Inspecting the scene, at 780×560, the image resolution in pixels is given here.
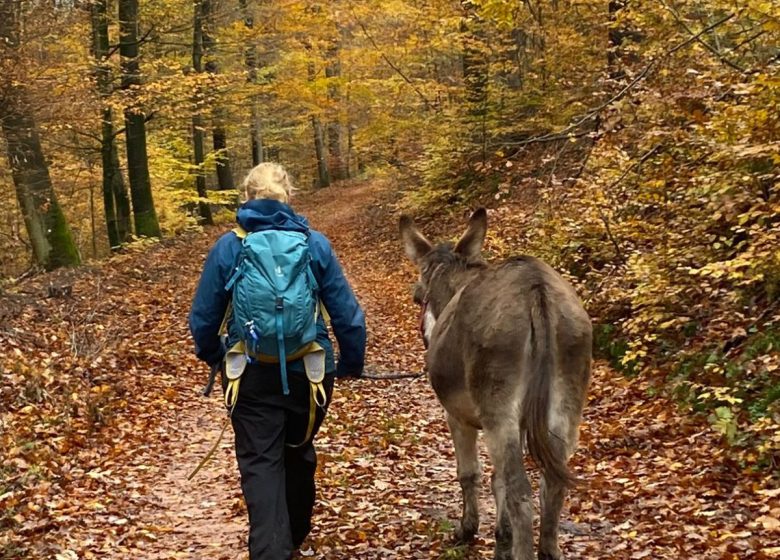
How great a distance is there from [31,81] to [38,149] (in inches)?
124

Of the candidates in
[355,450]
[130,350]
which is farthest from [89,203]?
[355,450]

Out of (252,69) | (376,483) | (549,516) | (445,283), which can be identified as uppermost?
(252,69)

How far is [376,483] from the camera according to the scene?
22.6 ft

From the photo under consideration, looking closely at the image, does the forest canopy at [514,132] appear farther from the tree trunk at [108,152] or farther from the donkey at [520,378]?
the donkey at [520,378]

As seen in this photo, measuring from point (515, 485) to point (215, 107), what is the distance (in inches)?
887

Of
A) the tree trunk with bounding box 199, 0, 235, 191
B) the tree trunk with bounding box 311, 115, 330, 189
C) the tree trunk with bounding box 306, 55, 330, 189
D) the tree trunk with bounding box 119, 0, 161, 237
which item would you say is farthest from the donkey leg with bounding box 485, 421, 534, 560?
the tree trunk with bounding box 311, 115, 330, 189

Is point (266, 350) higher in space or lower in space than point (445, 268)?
lower

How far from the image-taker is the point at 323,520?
6055mm

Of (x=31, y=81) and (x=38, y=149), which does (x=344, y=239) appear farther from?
(x=31, y=81)

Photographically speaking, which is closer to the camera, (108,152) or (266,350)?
(266,350)

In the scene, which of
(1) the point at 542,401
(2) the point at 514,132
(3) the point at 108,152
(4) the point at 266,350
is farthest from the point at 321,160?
(1) the point at 542,401

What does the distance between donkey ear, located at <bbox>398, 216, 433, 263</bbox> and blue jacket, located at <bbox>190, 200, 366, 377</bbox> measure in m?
1.14

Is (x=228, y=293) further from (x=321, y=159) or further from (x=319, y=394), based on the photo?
(x=321, y=159)

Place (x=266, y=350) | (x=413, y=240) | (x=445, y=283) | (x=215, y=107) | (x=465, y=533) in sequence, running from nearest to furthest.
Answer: (x=266, y=350) < (x=465, y=533) < (x=445, y=283) < (x=413, y=240) < (x=215, y=107)
